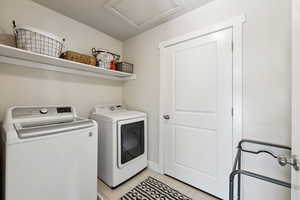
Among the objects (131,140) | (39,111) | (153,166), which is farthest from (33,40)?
(153,166)

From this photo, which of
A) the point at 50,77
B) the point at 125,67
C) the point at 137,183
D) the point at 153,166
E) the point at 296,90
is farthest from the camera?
the point at 125,67

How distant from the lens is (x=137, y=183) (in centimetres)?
183

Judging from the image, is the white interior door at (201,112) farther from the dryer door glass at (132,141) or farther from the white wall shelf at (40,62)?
the white wall shelf at (40,62)

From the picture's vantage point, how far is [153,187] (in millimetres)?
1721

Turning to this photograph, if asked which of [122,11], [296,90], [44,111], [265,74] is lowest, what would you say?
[44,111]

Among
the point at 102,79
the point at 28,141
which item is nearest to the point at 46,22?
the point at 102,79

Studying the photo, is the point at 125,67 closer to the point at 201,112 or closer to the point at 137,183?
the point at 201,112

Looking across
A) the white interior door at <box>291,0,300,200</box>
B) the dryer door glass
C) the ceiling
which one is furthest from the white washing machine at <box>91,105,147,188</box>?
the white interior door at <box>291,0,300,200</box>

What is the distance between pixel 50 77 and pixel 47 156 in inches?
44.0

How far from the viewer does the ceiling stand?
159 cm

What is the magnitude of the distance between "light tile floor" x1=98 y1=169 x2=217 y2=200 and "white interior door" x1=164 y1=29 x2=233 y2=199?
0.24 feet

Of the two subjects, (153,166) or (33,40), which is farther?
(153,166)

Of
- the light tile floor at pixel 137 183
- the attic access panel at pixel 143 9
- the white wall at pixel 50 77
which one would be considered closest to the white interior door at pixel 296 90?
the light tile floor at pixel 137 183

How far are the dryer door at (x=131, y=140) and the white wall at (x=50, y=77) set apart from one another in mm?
739
